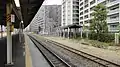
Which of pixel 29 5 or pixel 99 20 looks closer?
pixel 29 5

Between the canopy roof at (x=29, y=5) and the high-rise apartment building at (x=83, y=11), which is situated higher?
the high-rise apartment building at (x=83, y=11)

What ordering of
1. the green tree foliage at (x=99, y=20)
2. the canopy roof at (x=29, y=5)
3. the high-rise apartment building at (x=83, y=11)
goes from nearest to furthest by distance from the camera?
the canopy roof at (x=29, y=5), the green tree foliage at (x=99, y=20), the high-rise apartment building at (x=83, y=11)

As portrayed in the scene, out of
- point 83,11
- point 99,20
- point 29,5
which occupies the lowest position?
point 99,20

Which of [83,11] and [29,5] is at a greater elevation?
[83,11]

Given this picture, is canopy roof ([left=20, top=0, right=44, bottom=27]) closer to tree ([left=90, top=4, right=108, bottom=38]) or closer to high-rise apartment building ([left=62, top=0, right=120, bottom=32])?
tree ([left=90, top=4, right=108, bottom=38])

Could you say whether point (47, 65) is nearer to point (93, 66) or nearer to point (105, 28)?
point (93, 66)

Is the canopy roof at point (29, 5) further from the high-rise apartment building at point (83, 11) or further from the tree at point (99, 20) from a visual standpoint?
the high-rise apartment building at point (83, 11)

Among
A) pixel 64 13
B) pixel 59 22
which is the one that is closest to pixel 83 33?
pixel 64 13

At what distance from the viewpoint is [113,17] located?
57.8 m

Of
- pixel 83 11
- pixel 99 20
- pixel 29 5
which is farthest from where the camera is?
pixel 83 11

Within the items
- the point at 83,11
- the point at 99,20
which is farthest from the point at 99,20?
the point at 83,11

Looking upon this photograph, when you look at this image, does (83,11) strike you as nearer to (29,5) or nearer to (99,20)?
(99,20)

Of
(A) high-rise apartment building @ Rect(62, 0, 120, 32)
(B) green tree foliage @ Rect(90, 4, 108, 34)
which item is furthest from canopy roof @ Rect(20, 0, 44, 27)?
(A) high-rise apartment building @ Rect(62, 0, 120, 32)

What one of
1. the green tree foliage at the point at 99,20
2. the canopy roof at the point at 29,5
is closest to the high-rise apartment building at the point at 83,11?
the green tree foliage at the point at 99,20
